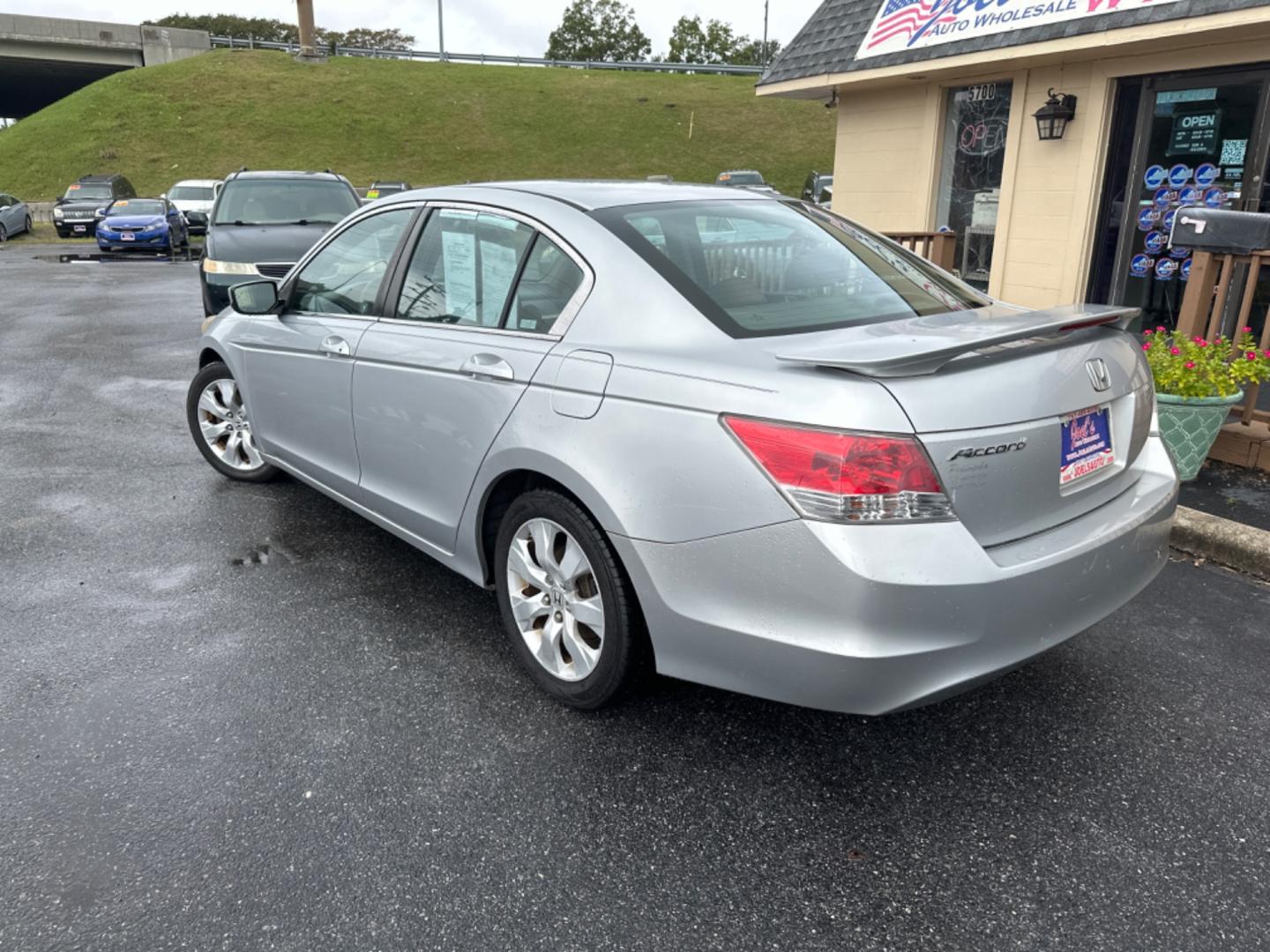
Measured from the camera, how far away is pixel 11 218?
28.4m

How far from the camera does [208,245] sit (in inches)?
393

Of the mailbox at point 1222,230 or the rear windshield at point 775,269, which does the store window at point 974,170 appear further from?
the rear windshield at point 775,269

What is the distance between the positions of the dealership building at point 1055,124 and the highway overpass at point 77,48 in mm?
56686

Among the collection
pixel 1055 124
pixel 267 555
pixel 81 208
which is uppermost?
pixel 1055 124

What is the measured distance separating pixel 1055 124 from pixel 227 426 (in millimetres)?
7635

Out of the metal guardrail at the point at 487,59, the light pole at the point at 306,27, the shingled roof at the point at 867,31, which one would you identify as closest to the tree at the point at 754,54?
the metal guardrail at the point at 487,59

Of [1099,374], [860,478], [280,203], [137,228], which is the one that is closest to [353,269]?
[860,478]

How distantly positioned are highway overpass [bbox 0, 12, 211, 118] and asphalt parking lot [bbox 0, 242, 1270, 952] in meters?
61.3

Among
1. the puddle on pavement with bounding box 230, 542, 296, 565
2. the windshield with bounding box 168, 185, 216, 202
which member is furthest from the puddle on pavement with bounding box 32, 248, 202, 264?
the puddle on pavement with bounding box 230, 542, 296, 565

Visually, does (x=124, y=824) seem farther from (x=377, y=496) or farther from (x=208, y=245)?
(x=208, y=245)

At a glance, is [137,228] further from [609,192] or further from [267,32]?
[267,32]

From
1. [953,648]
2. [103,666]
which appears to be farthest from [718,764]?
[103,666]

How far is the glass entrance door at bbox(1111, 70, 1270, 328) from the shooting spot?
7.76 metres

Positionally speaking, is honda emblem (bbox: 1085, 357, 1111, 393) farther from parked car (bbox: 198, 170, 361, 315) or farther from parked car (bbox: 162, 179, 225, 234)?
parked car (bbox: 162, 179, 225, 234)
